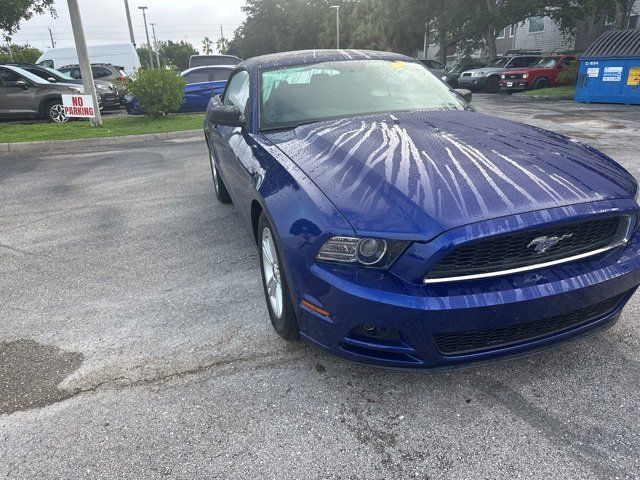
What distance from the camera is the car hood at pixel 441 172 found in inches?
78.7

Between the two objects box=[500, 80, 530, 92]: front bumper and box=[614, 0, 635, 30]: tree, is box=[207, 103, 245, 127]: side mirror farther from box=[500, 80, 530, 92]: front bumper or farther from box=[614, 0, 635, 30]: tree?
box=[614, 0, 635, 30]: tree

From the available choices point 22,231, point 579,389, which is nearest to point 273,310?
point 579,389

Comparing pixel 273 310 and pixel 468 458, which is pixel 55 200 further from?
pixel 468 458

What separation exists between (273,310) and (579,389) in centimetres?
165

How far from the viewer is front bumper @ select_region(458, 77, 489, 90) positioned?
2044cm

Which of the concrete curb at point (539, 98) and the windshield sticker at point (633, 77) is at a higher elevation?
the windshield sticker at point (633, 77)

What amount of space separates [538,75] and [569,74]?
121 centimetres

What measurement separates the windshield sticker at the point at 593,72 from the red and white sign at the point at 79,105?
14.5m

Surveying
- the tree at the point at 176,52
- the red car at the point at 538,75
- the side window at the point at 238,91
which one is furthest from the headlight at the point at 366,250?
the tree at the point at 176,52

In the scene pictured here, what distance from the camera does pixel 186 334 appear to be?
2887 mm

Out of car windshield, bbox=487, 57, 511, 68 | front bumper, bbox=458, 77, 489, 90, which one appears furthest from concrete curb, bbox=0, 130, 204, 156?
car windshield, bbox=487, 57, 511, 68

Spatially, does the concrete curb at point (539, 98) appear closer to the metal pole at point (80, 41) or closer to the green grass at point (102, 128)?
the green grass at point (102, 128)

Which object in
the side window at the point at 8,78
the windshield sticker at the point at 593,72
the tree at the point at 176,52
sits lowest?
the windshield sticker at the point at 593,72

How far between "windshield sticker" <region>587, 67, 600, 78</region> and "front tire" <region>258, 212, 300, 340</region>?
51.0ft
